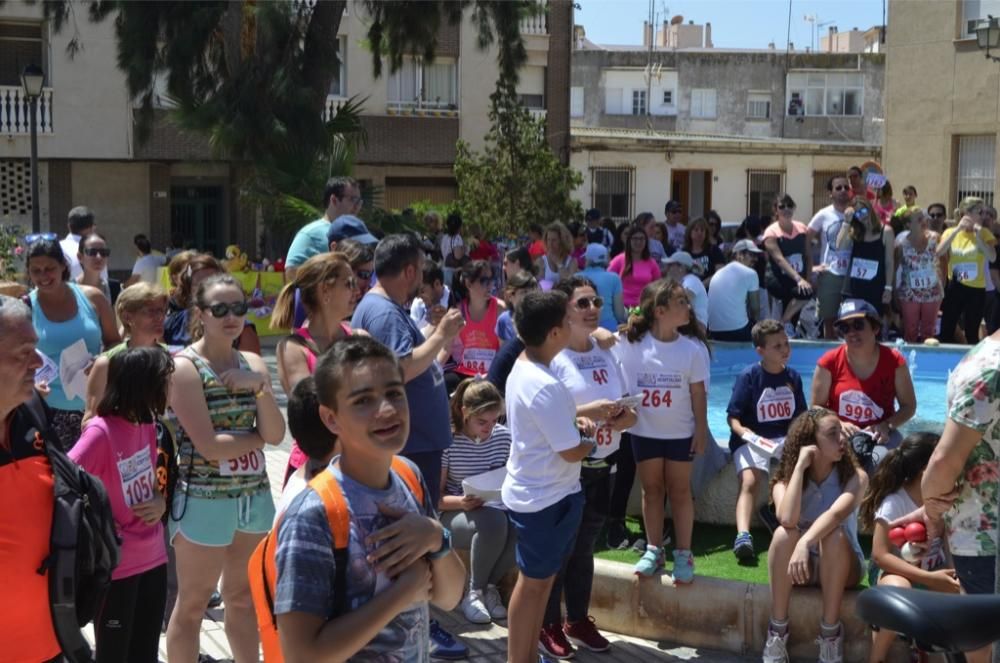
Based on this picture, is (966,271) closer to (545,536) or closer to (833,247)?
(833,247)

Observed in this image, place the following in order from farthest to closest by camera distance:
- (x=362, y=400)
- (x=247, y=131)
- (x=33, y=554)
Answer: (x=247, y=131)
(x=33, y=554)
(x=362, y=400)

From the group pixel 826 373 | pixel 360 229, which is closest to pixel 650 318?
pixel 826 373

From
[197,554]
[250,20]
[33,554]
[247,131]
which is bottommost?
[197,554]

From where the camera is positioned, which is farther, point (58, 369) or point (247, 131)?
point (247, 131)

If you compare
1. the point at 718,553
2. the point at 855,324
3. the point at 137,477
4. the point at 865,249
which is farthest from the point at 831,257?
the point at 137,477

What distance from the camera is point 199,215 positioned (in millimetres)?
33125

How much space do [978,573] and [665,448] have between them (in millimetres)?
2606

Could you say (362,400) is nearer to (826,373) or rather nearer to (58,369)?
(58,369)

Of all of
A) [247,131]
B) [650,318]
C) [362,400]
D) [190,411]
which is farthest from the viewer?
[247,131]

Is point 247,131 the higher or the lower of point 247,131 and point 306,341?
the higher

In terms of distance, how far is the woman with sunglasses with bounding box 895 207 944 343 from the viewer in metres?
14.7

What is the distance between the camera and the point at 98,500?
3834mm

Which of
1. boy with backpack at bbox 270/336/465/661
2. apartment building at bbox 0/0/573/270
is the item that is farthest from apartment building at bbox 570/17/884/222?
boy with backpack at bbox 270/336/465/661

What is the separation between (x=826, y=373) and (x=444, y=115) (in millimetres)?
27864
